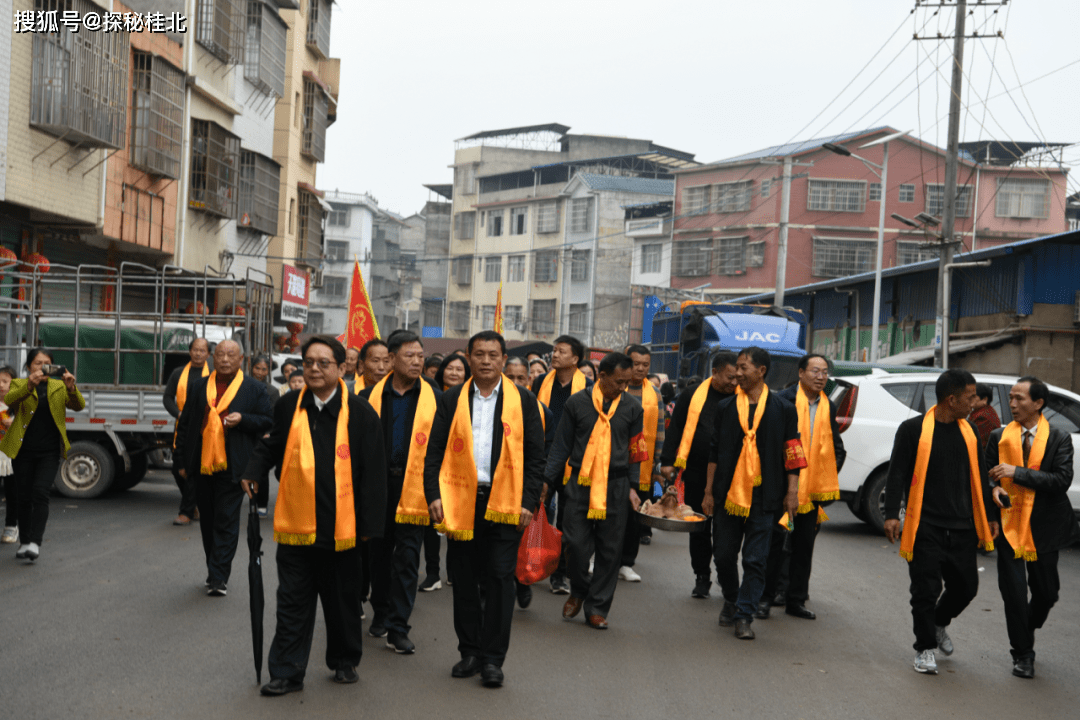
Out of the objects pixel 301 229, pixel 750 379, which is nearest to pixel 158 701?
pixel 750 379

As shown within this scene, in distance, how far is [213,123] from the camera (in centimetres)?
2400

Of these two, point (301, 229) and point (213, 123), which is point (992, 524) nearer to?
point (213, 123)

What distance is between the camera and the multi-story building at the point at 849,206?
44688mm

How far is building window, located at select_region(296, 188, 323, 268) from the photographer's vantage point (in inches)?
1340

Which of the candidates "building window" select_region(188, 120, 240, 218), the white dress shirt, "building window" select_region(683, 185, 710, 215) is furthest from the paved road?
"building window" select_region(683, 185, 710, 215)

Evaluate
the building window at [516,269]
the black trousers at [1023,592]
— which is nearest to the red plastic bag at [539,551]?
the black trousers at [1023,592]

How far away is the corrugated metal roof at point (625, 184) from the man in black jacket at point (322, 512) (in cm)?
5265

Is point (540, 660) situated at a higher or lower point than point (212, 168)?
lower

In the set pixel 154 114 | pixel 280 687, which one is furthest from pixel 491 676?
pixel 154 114

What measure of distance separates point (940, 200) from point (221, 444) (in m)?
44.1

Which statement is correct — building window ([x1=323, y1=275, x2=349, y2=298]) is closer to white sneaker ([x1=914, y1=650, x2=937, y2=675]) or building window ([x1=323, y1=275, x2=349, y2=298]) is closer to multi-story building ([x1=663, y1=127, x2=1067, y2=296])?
multi-story building ([x1=663, y1=127, x2=1067, y2=296])

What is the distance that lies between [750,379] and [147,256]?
18570 millimetres

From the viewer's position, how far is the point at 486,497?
593cm

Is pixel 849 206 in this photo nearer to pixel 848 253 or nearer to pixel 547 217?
pixel 848 253
